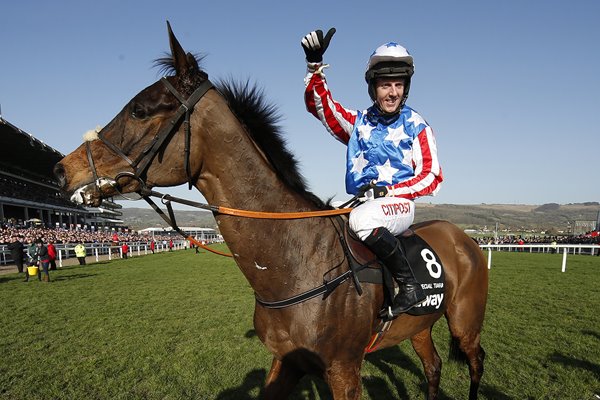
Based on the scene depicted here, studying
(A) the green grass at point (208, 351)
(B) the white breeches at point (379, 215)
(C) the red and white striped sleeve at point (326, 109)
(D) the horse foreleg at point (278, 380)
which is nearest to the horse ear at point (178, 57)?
(C) the red and white striped sleeve at point (326, 109)

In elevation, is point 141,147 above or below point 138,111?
below

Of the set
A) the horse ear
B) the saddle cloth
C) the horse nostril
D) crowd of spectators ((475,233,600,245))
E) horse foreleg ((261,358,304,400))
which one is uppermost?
the horse ear

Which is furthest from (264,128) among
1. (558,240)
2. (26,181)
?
(558,240)

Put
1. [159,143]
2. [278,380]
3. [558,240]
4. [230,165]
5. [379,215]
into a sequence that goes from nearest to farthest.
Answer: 1. [159,143]
2. [230,165]
3. [379,215]
4. [278,380]
5. [558,240]

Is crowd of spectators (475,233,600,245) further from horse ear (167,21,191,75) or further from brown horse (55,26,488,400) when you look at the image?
horse ear (167,21,191,75)

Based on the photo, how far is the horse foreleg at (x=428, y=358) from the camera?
410cm

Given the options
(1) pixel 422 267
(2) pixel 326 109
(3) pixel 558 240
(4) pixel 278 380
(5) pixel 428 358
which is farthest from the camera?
(3) pixel 558 240

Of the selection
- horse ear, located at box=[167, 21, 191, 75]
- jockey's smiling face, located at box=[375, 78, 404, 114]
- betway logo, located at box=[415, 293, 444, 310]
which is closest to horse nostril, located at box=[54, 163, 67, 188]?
horse ear, located at box=[167, 21, 191, 75]

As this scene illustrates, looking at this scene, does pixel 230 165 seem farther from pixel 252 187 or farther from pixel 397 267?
pixel 397 267

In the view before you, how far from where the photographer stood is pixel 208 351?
607 cm

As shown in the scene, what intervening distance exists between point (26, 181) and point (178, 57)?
50.8m

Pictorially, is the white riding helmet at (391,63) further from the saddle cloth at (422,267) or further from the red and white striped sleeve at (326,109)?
the saddle cloth at (422,267)

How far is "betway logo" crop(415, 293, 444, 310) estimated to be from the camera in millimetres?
3031

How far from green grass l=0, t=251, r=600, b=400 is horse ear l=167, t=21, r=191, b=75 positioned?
12.8 ft
